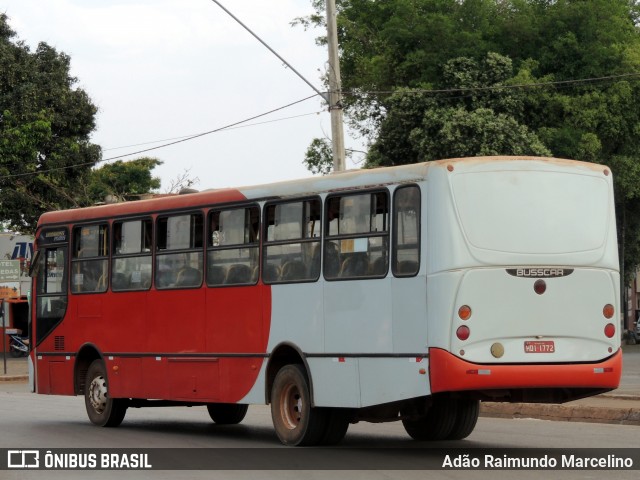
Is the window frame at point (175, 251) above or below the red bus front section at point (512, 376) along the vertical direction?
above

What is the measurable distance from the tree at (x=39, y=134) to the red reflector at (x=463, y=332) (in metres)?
34.2

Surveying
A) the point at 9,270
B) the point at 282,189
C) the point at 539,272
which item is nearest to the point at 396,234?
the point at 539,272

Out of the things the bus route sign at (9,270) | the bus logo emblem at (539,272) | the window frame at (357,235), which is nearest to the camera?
the bus logo emblem at (539,272)

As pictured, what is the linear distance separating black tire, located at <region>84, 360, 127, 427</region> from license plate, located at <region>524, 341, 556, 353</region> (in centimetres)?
746

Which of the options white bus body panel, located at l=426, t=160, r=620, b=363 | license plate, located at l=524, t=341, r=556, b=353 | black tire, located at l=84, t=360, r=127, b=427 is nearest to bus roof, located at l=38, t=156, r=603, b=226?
white bus body panel, located at l=426, t=160, r=620, b=363

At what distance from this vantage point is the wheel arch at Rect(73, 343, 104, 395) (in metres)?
19.9

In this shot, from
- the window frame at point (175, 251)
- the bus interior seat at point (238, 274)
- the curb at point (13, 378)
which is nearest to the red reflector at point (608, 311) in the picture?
the bus interior seat at point (238, 274)

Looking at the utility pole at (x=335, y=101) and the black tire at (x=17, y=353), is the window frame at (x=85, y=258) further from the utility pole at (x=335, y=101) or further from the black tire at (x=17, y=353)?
the black tire at (x=17, y=353)

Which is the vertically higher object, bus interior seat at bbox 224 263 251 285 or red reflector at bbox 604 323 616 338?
bus interior seat at bbox 224 263 251 285

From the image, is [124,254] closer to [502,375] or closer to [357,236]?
[357,236]

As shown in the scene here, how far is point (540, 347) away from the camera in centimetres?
1375

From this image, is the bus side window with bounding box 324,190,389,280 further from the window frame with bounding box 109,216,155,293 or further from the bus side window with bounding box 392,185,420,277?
the window frame with bounding box 109,216,155,293

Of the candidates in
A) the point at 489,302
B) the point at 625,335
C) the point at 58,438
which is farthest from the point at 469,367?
the point at 625,335

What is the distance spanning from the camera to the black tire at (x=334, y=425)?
15.6 meters
